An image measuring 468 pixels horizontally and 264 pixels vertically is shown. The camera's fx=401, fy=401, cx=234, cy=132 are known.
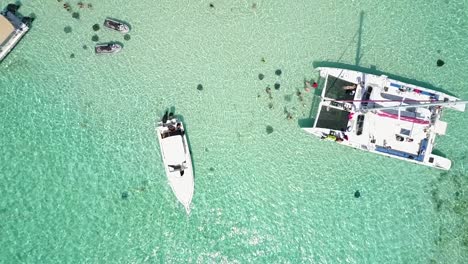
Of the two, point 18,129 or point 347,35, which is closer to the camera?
point 18,129

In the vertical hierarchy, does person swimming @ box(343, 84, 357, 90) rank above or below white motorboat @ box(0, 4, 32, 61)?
below

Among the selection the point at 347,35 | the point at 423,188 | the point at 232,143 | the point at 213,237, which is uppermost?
the point at 347,35

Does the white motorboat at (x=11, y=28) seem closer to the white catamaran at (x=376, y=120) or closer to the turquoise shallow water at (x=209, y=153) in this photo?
the turquoise shallow water at (x=209, y=153)

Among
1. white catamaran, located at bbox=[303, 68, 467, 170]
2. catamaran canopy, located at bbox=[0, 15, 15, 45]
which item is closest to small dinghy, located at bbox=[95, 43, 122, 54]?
catamaran canopy, located at bbox=[0, 15, 15, 45]

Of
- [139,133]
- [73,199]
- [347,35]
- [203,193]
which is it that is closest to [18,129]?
[73,199]

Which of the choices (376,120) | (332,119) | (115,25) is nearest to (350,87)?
(332,119)

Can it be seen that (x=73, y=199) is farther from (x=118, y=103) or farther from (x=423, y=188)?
(x=423, y=188)

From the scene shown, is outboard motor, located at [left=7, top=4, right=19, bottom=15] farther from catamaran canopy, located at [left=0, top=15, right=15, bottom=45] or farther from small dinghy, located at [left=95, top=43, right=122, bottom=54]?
small dinghy, located at [left=95, top=43, right=122, bottom=54]

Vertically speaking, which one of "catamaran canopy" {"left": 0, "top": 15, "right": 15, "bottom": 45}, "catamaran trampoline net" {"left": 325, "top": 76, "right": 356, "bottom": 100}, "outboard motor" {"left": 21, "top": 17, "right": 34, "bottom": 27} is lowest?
"catamaran trampoline net" {"left": 325, "top": 76, "right": 356, "bottom": 100}
